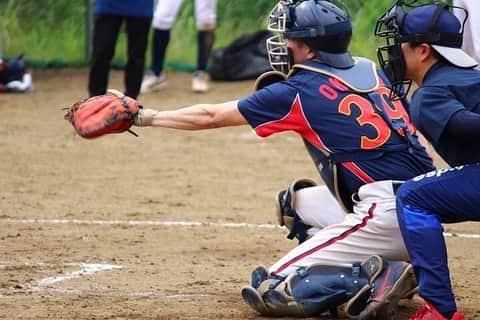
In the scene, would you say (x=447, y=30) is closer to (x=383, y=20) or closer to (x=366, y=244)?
(x=383, y=20)

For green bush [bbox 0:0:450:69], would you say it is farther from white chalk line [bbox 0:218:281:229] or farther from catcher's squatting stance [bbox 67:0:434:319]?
catcher's squatting stance [bbox 67:0:434:319]

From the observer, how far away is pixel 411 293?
520cm

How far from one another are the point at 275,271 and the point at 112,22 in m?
6.27

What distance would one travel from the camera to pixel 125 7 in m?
11.0

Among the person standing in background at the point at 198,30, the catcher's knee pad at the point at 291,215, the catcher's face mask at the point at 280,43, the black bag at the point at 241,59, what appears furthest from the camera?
the black bag at the point at 241,59

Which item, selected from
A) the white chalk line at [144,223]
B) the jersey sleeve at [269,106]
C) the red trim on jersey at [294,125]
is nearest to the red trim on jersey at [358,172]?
the red trim on jersey at [294,125]

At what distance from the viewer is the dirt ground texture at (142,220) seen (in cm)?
532

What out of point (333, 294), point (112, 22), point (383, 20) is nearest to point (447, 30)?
point (383, 20)

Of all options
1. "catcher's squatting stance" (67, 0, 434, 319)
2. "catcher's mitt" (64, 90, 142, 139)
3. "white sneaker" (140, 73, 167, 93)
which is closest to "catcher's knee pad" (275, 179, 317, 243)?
"catcher's squatting stance" (67, 0, 434, 319)

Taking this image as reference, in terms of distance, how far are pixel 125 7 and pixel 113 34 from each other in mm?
272

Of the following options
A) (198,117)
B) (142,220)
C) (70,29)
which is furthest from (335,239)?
(70,29)

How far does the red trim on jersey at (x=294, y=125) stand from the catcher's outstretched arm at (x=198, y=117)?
98mm

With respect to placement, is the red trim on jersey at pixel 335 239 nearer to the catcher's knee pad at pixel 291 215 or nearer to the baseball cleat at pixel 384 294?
the baseball cleat at pixel 384 294

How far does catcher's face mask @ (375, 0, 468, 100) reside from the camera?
457 cm
